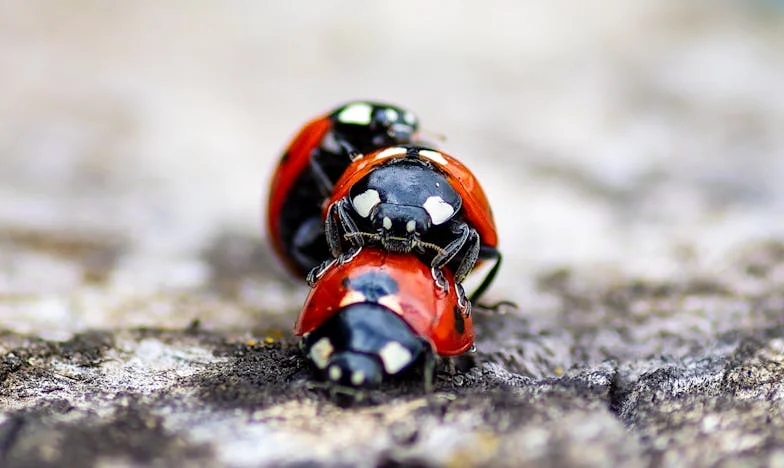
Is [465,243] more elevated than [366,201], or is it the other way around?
[366,201]

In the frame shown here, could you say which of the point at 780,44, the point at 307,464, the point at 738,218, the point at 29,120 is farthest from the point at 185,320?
the point at 780,44

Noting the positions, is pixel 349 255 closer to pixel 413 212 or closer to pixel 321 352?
pixel 413 212

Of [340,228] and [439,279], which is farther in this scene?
[340,228]

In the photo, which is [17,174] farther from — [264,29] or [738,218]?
[738,218]

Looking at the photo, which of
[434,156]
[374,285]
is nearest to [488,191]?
[434,156]

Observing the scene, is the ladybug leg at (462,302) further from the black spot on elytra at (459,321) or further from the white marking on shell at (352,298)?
the white marking on shell at (352,298)

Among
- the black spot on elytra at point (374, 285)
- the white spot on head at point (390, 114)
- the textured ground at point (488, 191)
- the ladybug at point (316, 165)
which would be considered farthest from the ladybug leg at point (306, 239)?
the black spot on elytra at point (374, 285)

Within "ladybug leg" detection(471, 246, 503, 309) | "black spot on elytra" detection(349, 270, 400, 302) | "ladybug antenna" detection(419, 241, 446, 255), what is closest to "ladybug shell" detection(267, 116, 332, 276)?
"ladybug leg" detection(471, 246, 503, 309)

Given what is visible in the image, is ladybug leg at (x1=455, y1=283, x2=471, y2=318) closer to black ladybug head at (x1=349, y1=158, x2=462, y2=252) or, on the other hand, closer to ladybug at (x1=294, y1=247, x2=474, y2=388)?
ladybug at (x1=294, y1=247, x2=474, y2=388)
